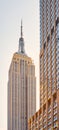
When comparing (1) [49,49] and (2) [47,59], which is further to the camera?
(2) [47,59]

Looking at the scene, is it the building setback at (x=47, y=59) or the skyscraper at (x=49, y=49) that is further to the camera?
the skyscraper at (x=49, y=49)

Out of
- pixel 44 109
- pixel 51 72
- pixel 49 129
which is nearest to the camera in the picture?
pixel 49 129

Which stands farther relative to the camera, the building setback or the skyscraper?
the skyscraper

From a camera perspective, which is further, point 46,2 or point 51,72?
point 46,2

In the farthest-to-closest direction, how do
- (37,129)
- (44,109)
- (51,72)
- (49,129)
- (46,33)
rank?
(46,33) → (51,72) → (37,129) → (44,109) → (49,129)

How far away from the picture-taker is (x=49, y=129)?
94125 mm

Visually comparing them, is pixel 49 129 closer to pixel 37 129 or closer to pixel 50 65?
pixel 37 129

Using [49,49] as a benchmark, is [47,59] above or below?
below

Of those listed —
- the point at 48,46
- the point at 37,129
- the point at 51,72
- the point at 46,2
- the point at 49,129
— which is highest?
the point at 46,2

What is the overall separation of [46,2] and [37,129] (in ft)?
181

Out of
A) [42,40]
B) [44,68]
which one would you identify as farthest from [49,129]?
[42,40]

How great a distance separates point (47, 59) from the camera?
430 ft

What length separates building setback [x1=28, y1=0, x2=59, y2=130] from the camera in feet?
354

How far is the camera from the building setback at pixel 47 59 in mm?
107812
